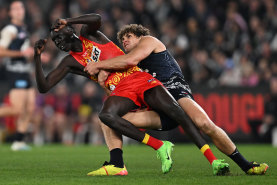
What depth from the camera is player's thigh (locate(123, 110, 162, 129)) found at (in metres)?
7.00

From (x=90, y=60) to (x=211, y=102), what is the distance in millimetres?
8418

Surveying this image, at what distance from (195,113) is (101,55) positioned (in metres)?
1.44

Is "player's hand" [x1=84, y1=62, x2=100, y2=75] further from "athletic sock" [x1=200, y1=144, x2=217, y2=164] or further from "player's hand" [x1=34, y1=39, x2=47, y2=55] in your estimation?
"athletic sock" [x1=200, y1=144, x2=217, y2=164]

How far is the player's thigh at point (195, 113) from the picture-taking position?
694 centimetres

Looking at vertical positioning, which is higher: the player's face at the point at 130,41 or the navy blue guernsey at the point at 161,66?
the player's face at the point at 130,41

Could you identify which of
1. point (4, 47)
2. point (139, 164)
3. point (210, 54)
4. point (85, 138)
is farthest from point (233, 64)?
point (139, 164)

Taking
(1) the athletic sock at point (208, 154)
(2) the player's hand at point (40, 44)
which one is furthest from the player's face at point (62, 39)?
(1) the athletic sock at point (208, 154)

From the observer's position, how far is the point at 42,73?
725 cm

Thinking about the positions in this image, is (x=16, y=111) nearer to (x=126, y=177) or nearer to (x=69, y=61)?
(x=69, y=61)

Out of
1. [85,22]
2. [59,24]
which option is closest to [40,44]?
[59,24]

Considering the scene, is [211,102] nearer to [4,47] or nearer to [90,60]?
[4,47]

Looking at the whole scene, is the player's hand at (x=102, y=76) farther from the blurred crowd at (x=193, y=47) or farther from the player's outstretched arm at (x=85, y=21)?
the blurred crowd at (x=193, y=47)

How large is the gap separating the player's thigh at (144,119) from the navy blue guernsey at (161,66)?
0.59 meters

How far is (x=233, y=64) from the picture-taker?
16.6m
